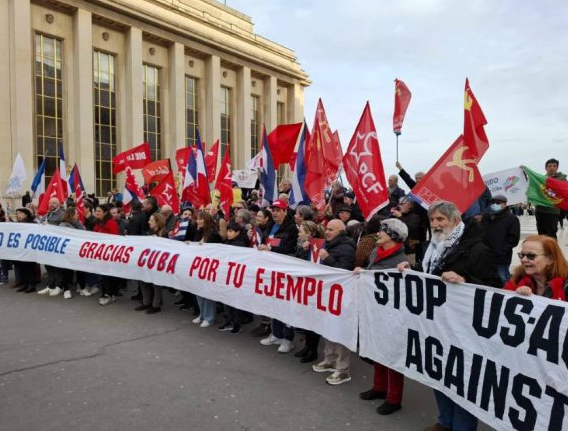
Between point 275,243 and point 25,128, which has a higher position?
point 25,128

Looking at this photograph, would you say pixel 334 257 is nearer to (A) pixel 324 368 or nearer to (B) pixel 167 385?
(A) pixel 324 368

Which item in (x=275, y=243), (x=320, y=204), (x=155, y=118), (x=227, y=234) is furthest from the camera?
(x=155, y=118)

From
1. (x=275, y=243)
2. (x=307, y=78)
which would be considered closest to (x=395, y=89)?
(x=275, y=243)

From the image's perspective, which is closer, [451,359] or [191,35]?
[451,359]

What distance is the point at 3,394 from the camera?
14.2 ft

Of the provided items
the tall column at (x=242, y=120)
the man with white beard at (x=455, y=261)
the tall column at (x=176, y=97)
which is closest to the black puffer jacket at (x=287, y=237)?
the man with white beard at (x=455, y=261)

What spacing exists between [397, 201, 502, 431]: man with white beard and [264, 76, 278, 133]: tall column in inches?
1483

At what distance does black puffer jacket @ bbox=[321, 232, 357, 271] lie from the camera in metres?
5.09

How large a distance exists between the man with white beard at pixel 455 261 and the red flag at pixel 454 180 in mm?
1044

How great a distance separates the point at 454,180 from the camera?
16.2 feet

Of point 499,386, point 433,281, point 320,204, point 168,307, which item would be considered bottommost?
point 168,307

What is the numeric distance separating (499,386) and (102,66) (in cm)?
3055

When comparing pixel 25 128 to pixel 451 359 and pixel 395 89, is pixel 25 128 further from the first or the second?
pixel 451 359

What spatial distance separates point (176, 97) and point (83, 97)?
7.11m
